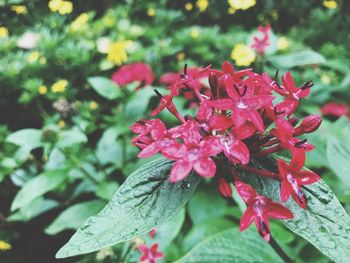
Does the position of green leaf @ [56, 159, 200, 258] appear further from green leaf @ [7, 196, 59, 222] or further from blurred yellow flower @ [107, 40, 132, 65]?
blurred yellow flower @ [107, 40, 132, 65]

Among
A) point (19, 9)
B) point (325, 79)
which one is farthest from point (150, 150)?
point (19, 9)

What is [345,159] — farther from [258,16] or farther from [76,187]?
[258,16]

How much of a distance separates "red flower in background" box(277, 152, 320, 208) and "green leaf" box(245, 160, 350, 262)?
3 centimetres

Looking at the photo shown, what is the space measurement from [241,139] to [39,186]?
2.59 ft

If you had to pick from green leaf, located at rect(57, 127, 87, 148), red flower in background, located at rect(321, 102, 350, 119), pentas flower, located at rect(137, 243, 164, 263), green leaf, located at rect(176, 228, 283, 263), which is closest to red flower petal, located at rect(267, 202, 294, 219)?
green leaf, located at rect(176, 228, 283, 263)

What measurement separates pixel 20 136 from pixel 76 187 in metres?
0.36

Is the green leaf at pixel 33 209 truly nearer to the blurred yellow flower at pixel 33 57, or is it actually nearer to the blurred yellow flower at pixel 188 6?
the blurred yellow flower at pixel 33 57

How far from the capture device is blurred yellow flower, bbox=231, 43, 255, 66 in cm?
169

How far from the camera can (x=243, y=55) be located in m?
1.72

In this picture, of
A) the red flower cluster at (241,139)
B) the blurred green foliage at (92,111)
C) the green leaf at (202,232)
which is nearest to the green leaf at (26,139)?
the blurred green foliage at (92,111)

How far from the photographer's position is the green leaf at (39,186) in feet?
3.74

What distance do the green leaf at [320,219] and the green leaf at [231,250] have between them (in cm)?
32

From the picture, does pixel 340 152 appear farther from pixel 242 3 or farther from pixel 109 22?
pixel 109 22

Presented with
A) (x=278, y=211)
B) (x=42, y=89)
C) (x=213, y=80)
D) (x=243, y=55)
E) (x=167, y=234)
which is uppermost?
(x=213, y=80)
